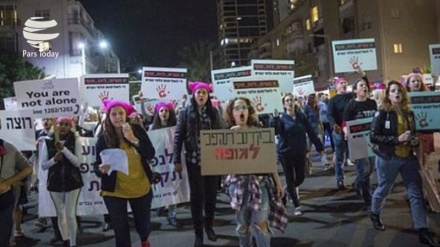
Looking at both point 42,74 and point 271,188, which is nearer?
point 271,188

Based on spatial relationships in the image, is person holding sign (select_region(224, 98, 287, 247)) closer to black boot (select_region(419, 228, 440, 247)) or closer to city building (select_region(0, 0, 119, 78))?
black boot (select_region(419, 228, 440, 247))

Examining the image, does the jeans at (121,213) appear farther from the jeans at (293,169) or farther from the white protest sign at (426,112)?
the white protest sign at (426,112)

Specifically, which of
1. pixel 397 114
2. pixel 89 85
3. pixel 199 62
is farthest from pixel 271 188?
pixel 199 62

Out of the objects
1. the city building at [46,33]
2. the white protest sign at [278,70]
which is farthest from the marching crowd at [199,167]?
the city building at [46,33]

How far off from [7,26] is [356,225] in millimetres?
61914

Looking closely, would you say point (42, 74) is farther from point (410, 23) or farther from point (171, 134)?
point (171, 134)

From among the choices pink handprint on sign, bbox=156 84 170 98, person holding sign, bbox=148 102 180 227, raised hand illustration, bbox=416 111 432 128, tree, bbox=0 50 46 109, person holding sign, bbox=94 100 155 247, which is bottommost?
person holding sign, bbox=94 100 155 247

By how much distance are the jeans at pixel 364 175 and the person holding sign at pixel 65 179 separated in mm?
3972

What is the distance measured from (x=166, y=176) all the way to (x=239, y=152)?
351cm

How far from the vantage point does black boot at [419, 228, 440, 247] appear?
6359 mm

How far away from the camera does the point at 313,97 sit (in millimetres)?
14602

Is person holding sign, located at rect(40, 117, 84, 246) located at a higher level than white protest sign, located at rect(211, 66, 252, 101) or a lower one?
lower

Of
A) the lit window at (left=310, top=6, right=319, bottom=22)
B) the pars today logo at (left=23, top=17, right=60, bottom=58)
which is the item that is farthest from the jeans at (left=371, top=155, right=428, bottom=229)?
the pars today logo at (left=23, top=17, right=60, bottom=58)

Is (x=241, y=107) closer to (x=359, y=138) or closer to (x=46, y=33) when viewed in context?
(x=359, y=138)
